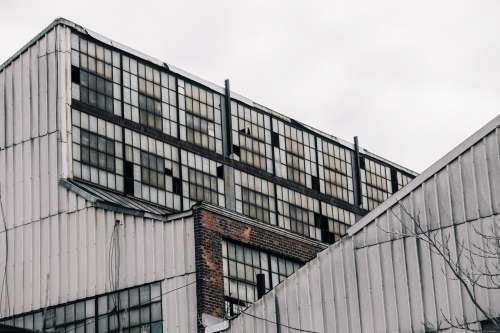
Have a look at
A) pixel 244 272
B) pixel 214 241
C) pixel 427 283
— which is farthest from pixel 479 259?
pixel 244 272

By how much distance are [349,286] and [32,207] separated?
16078 mm

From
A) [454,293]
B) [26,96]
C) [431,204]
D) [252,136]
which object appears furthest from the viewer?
[252,136]

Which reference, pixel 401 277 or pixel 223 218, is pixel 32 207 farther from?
pixel 401 277

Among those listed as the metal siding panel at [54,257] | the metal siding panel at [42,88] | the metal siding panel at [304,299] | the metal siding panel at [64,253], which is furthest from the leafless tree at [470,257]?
the metal siding panel at [42,88]

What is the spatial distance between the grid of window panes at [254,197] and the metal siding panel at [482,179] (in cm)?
2138

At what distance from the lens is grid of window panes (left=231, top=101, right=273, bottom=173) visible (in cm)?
5694

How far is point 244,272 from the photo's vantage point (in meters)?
45.1

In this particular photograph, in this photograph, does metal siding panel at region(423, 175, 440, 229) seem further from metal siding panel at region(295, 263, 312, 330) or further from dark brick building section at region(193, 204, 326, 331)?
dark brick building section at region(193, 204, 326, 331)

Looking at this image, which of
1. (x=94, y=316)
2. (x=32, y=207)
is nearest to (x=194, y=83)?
(x=32, y=207)

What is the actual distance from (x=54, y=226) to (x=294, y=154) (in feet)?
54.2

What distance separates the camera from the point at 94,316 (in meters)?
44.2

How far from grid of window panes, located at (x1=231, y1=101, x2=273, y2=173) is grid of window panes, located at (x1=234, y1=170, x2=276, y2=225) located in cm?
84

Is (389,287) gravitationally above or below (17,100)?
below

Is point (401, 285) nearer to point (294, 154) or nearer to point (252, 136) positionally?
point (252, 136)
